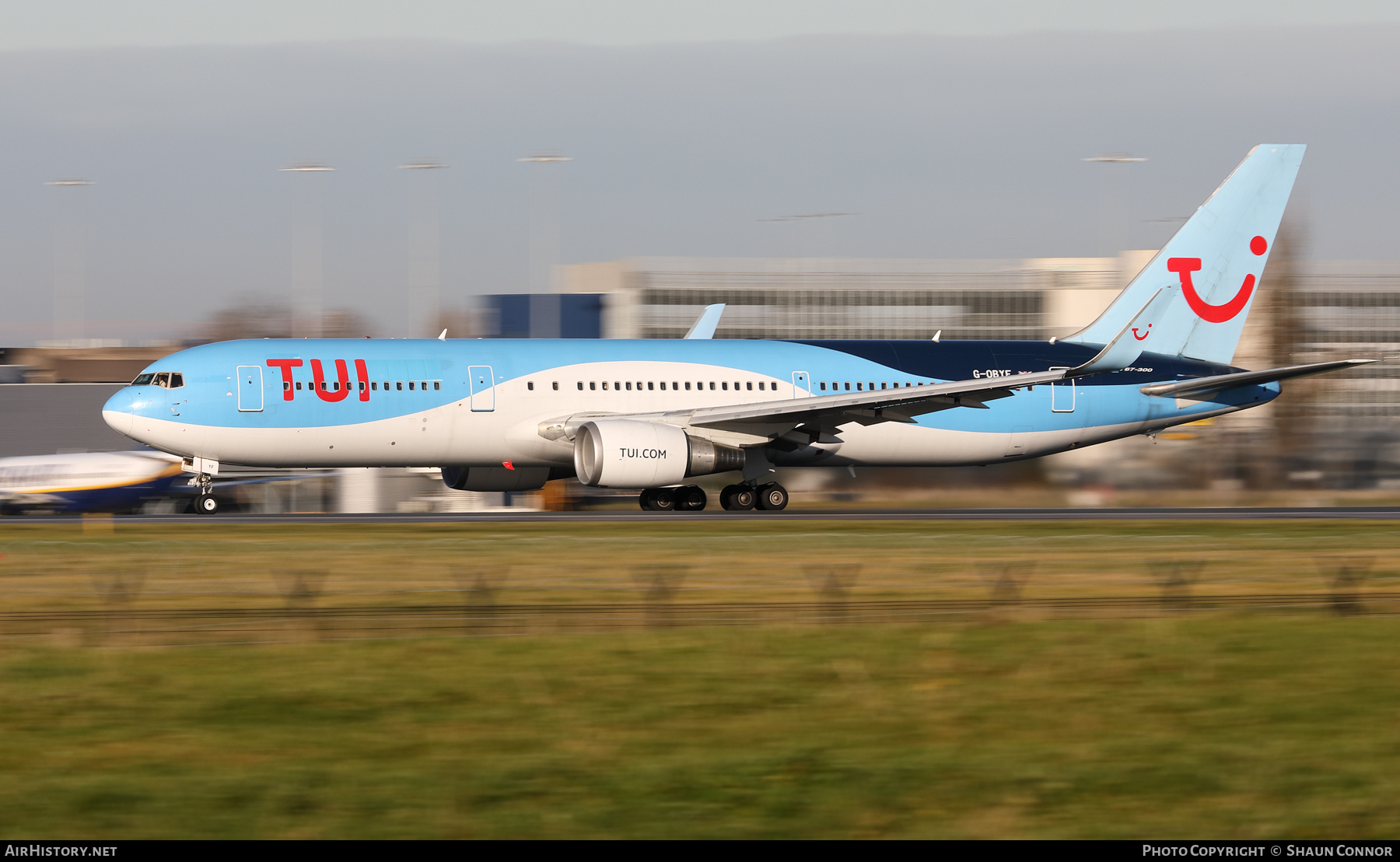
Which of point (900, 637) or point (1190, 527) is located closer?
point (900, 637)

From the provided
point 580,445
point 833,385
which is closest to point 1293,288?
point 833,385

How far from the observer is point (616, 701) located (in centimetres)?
1295

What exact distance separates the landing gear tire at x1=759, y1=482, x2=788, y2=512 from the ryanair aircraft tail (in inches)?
405

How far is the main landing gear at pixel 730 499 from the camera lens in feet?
129

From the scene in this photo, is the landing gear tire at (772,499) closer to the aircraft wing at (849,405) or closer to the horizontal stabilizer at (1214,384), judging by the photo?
the aircraft wing at (849,405)

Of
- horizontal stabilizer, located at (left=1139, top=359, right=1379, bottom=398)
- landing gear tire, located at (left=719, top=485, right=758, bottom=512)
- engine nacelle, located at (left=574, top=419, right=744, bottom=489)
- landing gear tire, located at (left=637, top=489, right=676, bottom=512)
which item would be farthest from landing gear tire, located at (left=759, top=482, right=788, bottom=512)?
horizontal stabilizer, located at (left=1139, top=359, right=1379, bottom=398)

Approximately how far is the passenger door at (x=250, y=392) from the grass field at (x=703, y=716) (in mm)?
14678

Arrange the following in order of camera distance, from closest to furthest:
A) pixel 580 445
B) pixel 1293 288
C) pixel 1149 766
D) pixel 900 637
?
pixel 1149 766, pixel 900 637, pixel 580 445, pixel 1293 288

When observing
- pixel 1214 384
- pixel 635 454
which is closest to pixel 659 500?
pixel 635 454

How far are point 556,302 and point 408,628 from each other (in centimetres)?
10085

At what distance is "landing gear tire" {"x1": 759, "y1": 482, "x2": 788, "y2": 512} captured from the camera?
39.2 meters

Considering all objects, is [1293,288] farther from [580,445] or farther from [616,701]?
[616,701]

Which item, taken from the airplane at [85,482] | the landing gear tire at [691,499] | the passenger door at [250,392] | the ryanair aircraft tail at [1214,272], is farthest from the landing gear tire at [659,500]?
the airplane at [85,482]

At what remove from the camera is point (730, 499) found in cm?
3944
